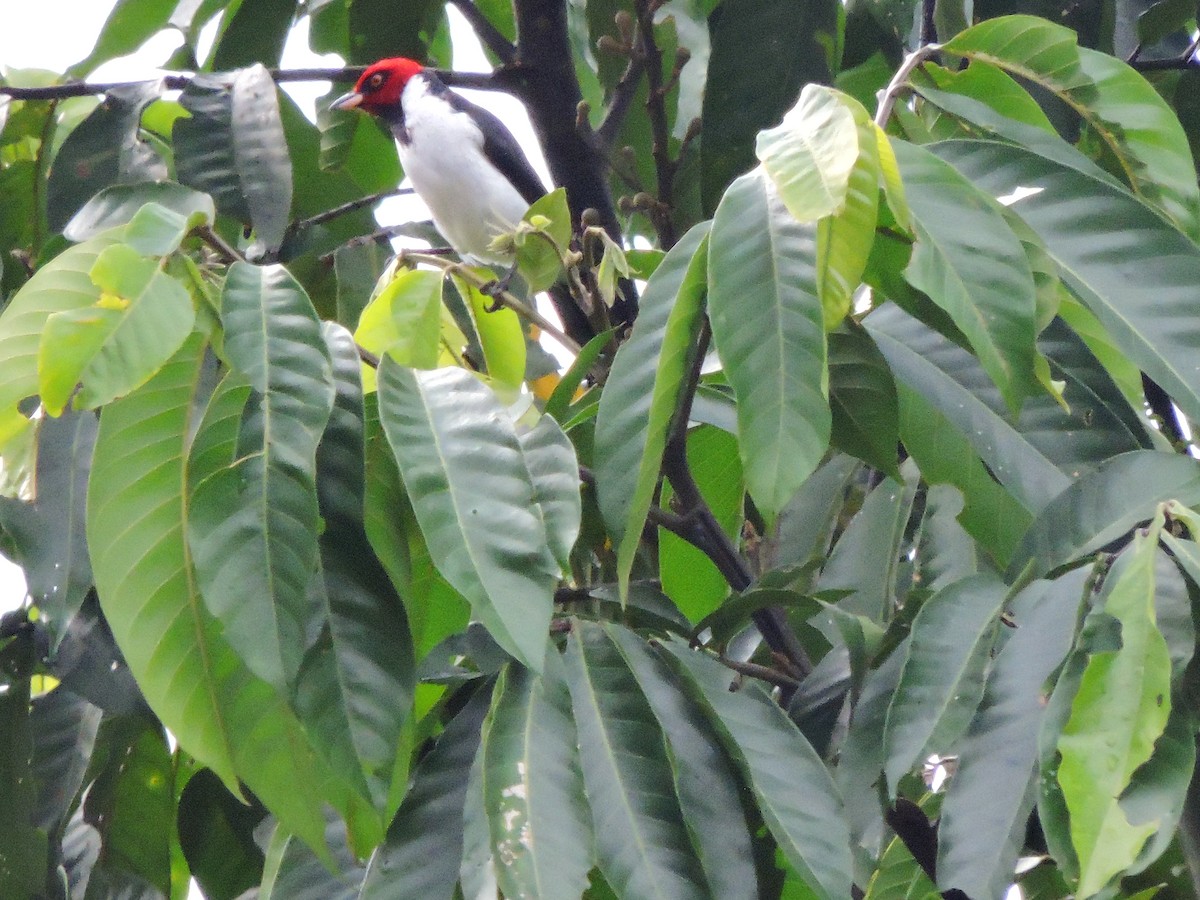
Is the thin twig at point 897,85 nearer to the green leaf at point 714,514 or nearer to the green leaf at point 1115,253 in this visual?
the green leaf at point 1115,253

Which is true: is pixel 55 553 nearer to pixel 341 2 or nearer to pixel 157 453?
pixel 157 453

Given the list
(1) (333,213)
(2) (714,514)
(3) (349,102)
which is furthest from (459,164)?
(2) (714,514)

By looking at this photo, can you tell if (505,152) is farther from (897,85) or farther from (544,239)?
(897,85)

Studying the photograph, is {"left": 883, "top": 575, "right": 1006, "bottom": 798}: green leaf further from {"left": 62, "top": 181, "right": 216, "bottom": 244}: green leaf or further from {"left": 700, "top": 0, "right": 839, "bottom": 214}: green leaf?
{"left": 700, "top": 0, "right": 839, "bottom": 214}: green leaf

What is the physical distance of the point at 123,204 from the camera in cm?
165

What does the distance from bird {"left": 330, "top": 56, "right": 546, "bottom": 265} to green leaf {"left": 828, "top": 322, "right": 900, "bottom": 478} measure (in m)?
3.03

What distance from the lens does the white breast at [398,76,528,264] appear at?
15.4 feet

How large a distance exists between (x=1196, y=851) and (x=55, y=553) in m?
1.21

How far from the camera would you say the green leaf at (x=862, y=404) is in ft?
5.06

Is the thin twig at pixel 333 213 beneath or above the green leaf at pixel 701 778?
above

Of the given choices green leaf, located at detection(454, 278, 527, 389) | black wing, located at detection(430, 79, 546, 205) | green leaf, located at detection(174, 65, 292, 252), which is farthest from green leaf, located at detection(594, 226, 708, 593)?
black wing, located at detection(430, 79, 546, 205)

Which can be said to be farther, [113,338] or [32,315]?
[32,315]

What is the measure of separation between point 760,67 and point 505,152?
8.90 feet

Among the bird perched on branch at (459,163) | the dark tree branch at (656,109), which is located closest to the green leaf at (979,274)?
the dark tree branch at (656,109)
